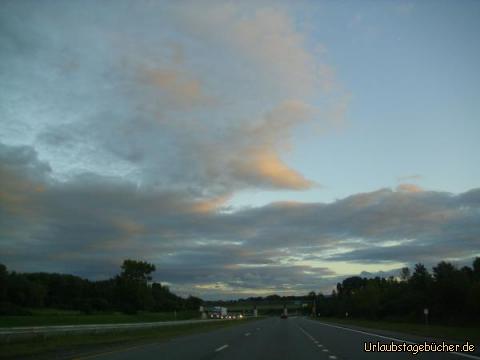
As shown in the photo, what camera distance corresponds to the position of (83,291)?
164625 mm

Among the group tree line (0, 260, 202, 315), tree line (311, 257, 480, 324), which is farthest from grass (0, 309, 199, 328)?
tree line (311, 257, 480, 324)

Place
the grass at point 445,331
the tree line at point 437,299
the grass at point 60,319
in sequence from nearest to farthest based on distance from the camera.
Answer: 1. the grass at point 445,331
2. the grass at point 60,319
3. the tree line at point 437,299

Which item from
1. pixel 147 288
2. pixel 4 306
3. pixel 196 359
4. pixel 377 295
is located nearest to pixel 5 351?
pixel 196 359

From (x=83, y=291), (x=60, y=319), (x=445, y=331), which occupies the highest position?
(x=83, y=291)

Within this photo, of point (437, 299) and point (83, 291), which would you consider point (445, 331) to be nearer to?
point (437, 299)

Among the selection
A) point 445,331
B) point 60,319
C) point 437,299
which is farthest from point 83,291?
point 445,331

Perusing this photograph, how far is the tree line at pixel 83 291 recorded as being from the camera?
125188mm

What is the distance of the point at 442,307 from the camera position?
259ft

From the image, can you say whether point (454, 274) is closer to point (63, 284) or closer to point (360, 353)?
point (360, 353)

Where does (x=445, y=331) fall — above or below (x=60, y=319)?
below

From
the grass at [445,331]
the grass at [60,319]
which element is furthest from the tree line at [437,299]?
the grass at [60,319]

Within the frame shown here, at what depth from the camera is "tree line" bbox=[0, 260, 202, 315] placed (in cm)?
12519

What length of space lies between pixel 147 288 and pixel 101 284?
2824 centimetres

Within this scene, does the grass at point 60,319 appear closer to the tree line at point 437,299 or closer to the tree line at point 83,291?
the tree line at point 83,291
